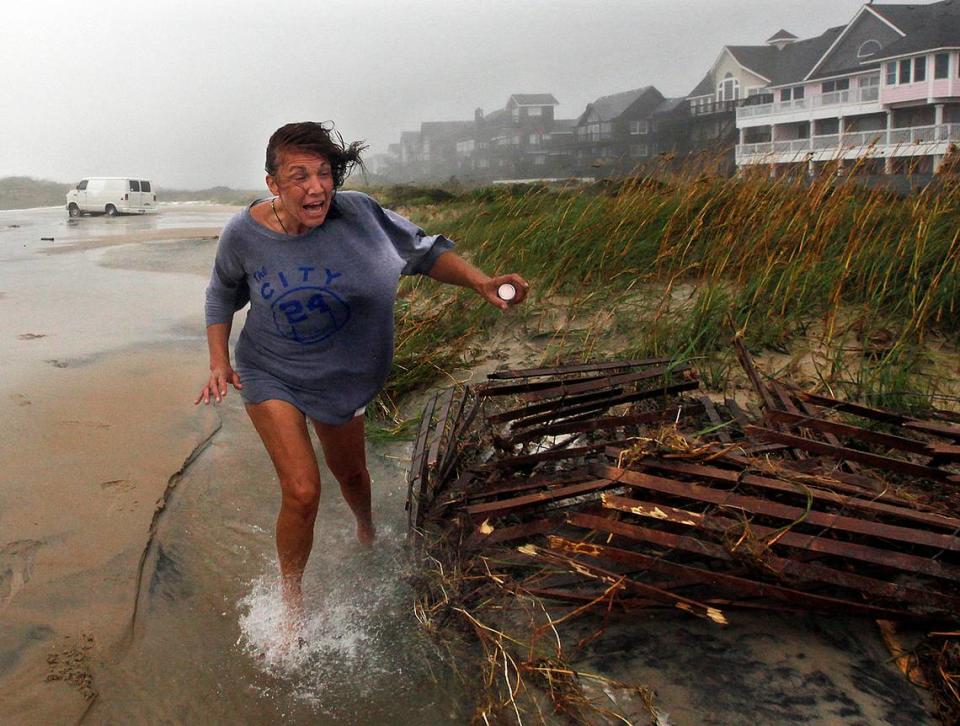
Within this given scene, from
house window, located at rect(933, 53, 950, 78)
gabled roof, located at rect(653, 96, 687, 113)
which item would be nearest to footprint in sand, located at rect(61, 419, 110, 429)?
house window, located at rect(933, 53, 950, 78)

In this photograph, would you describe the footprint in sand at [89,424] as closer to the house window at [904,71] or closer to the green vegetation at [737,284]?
the green vegetation at [737,284]

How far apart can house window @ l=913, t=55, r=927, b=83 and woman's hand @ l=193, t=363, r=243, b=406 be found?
912 centimetres

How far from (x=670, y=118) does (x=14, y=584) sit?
15201 millimetres

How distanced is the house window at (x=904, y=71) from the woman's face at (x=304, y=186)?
928 centimetres

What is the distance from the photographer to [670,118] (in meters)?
16.3

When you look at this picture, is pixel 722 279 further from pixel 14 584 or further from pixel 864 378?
pixel 14 584

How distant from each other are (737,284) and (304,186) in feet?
10.9

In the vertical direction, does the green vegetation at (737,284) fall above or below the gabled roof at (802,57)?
below

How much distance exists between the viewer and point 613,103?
76.8 feet

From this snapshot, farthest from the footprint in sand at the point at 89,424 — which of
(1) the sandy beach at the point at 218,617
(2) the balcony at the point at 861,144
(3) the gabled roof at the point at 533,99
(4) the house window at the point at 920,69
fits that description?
(3) the gabled roof at the point at 533,99

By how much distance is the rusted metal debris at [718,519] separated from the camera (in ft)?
8.34

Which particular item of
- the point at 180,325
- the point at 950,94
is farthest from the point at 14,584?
the point at 950,94

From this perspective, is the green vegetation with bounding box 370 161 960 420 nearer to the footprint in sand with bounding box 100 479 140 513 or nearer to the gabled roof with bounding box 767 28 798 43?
the footprint in sand with bounding box 100 479 140 513

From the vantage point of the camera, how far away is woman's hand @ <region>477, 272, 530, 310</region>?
3.34 meters
